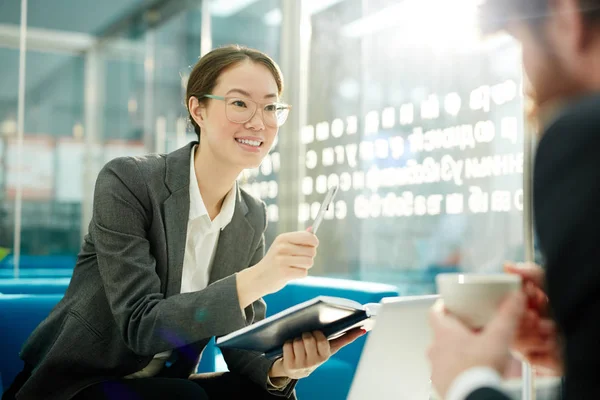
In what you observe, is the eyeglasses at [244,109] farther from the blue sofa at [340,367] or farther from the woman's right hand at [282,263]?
the blue sofa at [340,367]

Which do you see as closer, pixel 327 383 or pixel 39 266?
pixel 327 383

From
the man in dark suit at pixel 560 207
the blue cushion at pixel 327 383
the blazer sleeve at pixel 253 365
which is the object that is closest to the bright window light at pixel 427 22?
the blue cushion at pixel 327 383

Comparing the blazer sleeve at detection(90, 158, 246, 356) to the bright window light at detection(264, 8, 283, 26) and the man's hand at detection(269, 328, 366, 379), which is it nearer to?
the man's hand at detection(269, 328, 366, 379)

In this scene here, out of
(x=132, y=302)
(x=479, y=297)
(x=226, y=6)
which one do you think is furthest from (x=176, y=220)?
(x=226, y=6)

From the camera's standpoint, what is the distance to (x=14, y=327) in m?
2.09

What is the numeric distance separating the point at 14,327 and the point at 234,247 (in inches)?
31.2

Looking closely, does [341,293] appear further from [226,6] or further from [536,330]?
[226,6]

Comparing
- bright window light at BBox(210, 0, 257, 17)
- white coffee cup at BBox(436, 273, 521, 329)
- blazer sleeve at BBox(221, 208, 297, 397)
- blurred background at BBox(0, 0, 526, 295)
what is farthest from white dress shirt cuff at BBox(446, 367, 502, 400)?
bright window light at BBox(210, 0, 257, 17)

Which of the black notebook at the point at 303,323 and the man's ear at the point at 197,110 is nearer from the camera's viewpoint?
the black notebook at the point at 303,323

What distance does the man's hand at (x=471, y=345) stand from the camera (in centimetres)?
69

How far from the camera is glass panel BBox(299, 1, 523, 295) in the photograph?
11.1 feet

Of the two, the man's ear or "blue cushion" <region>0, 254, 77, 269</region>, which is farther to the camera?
"blue cushion" <region>0, 254, 77, 269</region>

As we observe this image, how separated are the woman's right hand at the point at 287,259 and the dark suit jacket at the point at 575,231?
33.0 inches

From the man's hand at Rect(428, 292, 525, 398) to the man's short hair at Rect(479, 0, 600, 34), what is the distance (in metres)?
→ 0.29
